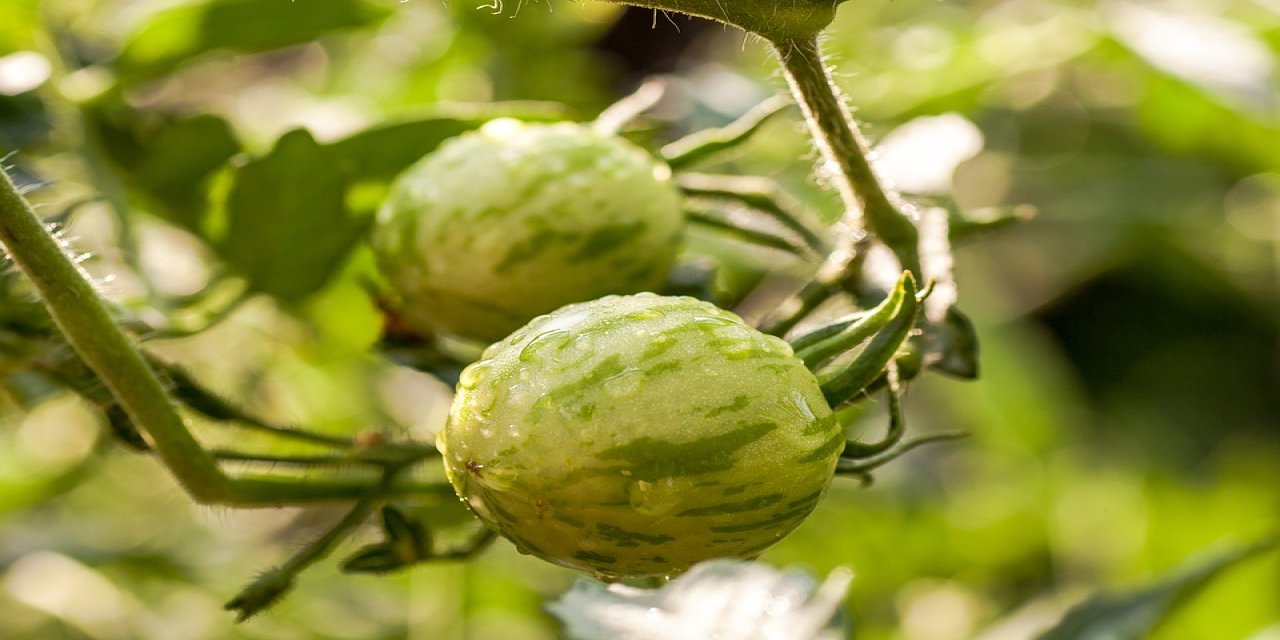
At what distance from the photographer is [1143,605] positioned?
1237 mm

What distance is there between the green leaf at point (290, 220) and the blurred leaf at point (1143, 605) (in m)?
0.79

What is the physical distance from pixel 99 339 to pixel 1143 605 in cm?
97

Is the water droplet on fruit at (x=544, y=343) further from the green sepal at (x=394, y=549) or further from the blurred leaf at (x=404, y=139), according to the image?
the blurred leaf at (x=404, y=139)

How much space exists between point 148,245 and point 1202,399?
1791 millimetres

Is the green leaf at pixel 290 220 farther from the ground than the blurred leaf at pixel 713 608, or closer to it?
farther from the ground

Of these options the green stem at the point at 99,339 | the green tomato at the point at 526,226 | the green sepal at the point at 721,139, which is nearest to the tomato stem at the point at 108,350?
the green stem at the point at 99,339

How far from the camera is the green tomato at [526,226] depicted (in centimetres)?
97

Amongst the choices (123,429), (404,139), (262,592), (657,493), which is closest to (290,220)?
(404,139)

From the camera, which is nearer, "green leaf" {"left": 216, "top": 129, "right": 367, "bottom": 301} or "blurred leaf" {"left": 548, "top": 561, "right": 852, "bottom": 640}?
"blurred leaf" {"left": 548, "top": 561, "right": 852, "bottom": 640}

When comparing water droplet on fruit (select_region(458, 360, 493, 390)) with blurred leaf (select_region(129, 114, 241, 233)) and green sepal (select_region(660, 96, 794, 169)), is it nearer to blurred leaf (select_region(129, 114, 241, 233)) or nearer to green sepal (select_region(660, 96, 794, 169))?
green sepal (select_region(660, 96, 794, 169))

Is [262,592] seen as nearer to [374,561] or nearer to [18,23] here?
[374,561]

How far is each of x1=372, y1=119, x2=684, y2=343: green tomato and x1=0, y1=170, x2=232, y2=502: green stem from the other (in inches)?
9.1

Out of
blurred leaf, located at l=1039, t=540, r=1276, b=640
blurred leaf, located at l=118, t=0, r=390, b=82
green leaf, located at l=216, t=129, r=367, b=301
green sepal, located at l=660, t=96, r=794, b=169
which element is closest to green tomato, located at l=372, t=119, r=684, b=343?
green sepal, located at l=660, t=96, r=794, b=169

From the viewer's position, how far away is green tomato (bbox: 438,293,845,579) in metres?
0.69
